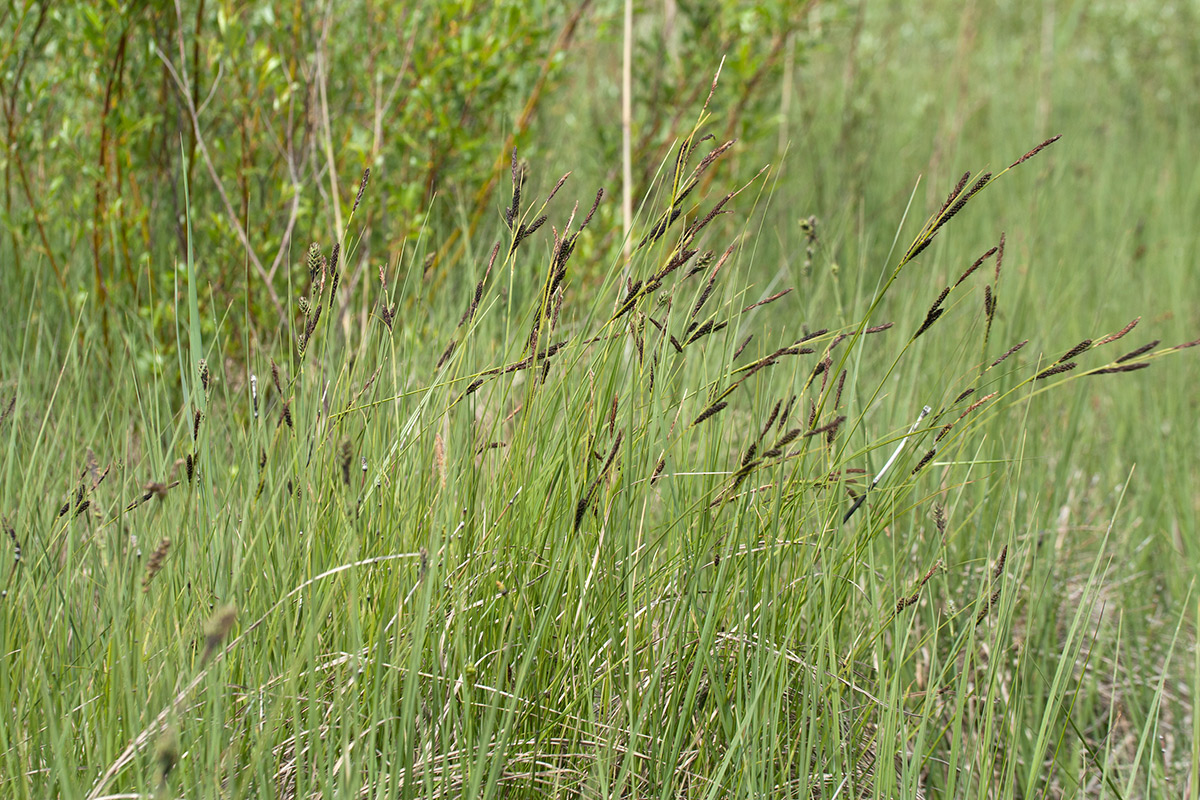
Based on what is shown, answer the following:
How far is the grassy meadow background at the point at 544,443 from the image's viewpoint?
41.2 inches

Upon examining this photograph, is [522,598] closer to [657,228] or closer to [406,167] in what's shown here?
[657,228]

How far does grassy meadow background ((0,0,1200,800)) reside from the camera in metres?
1.05

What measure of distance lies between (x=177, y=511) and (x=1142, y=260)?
401cm

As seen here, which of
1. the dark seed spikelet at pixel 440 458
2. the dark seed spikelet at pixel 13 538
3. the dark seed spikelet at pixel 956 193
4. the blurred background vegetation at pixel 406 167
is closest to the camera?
the dark seed spikelet at pixel 956 193

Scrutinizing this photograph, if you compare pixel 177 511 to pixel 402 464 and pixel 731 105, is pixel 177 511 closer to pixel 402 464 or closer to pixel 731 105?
pixel 402 464

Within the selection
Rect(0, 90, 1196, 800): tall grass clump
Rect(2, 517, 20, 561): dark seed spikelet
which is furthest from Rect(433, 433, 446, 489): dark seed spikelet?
Rect(2, 517, 20, 561): dark seed spikelet

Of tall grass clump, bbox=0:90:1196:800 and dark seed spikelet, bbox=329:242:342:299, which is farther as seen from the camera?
dark seed spikelet, bbox=329:242:342:299

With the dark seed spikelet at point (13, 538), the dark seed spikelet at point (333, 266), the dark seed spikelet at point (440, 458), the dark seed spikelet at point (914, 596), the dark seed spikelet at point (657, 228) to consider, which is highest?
the dark seed spikelet at point (657, 228)

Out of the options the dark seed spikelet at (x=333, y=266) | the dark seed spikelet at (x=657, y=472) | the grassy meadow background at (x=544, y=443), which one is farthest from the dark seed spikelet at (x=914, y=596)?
the dark seed spikelet at (x=333, y=266)

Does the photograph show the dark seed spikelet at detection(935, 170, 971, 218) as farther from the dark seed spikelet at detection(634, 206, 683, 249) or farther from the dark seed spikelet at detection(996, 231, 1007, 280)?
the dark seed spikelet at detection(634, 206, 683, 249)

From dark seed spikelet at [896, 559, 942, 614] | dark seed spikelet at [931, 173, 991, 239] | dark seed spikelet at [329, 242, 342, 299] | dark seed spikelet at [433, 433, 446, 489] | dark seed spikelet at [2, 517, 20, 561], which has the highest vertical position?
dark seed spikelet at [931, 173, 991, 239]

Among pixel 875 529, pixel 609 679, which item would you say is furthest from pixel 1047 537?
pixel 609 679

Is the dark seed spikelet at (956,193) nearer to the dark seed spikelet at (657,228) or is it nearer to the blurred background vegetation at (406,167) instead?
the dark seed spikelet at (657,228)

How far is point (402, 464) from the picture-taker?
1238 mm
